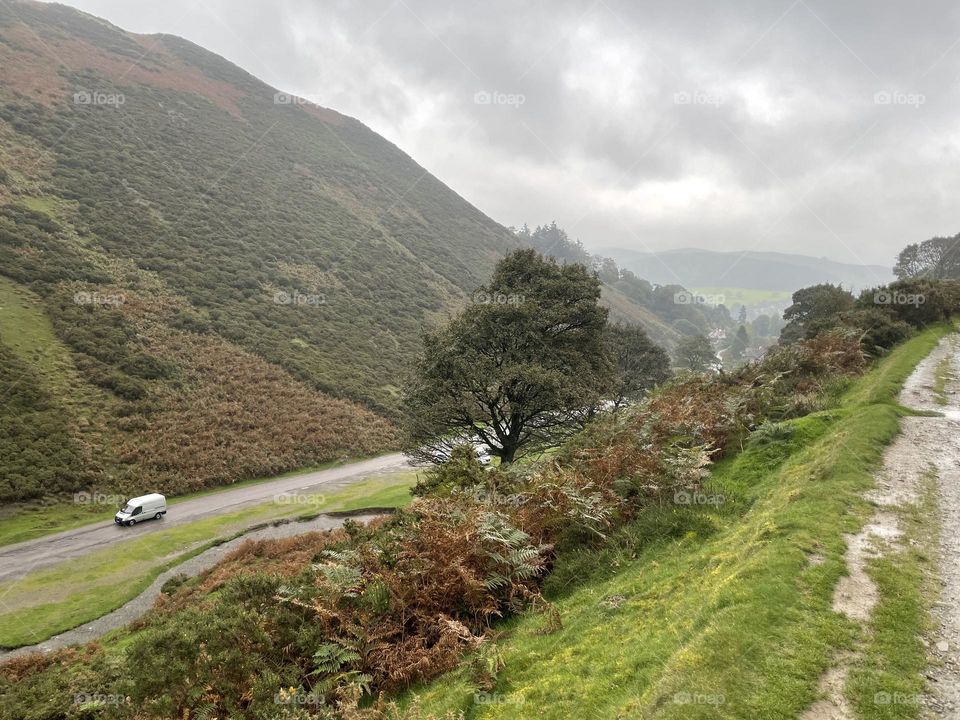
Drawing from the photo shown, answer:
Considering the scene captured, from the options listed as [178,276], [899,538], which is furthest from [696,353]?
[899,538]

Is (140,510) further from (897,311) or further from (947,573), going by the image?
(897,311)

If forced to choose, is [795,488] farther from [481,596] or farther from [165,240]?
[165,240]

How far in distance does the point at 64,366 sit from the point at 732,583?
46.2m

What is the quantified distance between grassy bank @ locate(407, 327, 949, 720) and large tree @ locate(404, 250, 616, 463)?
14178mm

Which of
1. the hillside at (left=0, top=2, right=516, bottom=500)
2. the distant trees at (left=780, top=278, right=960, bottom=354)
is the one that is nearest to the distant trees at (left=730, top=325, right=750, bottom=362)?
the hillside at (left=0, top=2, right=516, bottom=500)

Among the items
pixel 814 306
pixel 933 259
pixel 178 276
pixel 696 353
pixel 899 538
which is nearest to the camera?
pixel 899 538

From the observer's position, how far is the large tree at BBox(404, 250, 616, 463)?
22906 mm

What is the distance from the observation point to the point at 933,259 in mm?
78500

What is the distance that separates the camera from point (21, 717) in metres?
8.36

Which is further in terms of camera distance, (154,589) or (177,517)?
(177,517)

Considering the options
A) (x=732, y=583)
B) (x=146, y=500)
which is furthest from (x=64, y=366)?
(x=732, y=583)

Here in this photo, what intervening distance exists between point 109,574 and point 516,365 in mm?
21316

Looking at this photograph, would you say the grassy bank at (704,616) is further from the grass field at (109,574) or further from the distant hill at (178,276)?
the distant hill at (178,276)

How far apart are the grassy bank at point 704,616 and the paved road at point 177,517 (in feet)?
89.7
